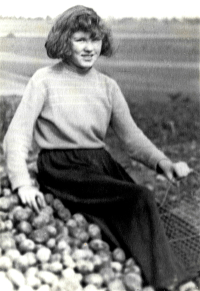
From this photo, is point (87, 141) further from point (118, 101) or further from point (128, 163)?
point (128, 163)

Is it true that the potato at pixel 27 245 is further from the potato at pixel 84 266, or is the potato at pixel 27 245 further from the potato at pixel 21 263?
the potato at pixel 84 266

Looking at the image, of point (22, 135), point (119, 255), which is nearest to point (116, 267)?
point (119, 255)

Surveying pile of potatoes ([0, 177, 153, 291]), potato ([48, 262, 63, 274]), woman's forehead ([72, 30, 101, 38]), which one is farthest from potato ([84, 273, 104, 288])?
woman's forehead ([72, 30, 101, 38])

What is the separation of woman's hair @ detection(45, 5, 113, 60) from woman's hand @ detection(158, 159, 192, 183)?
56cm

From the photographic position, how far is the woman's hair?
5.99 feet

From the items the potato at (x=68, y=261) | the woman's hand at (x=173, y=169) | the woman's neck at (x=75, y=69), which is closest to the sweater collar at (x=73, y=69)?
the woman's neck at (x=75, y=69)

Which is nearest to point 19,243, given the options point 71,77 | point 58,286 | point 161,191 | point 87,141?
point 58,286

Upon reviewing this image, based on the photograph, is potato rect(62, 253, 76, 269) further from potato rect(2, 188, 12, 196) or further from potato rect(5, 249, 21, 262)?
potato rect(2, 188, 12, 196)

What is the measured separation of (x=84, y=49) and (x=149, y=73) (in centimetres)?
30

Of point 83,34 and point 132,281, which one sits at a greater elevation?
point 83,34

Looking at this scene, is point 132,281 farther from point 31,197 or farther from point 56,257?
point 31,197

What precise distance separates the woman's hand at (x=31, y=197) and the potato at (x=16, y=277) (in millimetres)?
246

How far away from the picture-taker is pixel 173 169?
1.96 meters

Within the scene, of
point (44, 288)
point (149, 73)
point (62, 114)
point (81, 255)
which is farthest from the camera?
point (149, 73)
